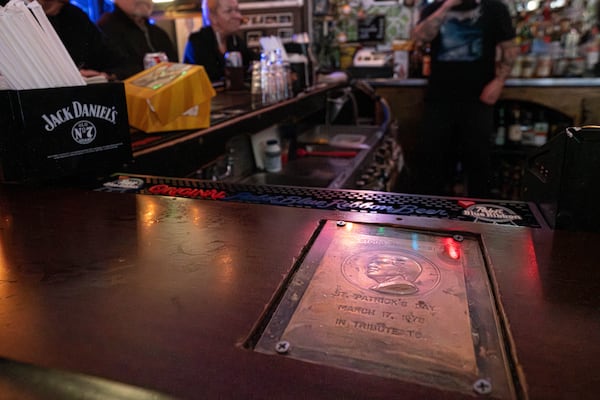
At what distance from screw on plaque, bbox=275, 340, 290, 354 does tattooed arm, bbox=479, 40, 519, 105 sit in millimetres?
3352

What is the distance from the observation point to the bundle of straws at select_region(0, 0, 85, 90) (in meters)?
1.03

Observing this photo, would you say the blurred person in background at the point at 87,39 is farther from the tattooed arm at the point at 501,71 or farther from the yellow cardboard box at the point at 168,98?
the tattooed arm at the point at 501,71

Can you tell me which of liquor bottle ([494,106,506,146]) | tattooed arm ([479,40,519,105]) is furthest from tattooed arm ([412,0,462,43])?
liquor bottle ([494,106,506,146])

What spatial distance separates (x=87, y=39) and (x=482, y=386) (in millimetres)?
2929

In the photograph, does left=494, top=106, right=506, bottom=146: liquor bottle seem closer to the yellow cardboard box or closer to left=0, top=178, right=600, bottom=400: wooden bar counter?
the yellow cardboard box

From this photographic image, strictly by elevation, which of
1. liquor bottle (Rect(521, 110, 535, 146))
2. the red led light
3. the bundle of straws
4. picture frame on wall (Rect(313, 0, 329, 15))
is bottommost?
liquor bottle (Rect(521, 110, 535, 146))

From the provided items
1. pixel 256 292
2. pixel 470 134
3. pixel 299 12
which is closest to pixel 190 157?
pixel 256 292

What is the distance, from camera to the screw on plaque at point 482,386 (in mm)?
454

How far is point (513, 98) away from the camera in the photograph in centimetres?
427

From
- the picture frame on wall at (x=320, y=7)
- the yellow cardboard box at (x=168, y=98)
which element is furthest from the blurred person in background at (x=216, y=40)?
the yellow cardboard box at (x=168, y=98)

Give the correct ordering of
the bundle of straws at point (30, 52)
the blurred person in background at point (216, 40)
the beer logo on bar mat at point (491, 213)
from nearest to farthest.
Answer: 1. the beer logo on bar mat at point (491, 213)
2. the bundle of straws at point (30, 52)
3. the blurred person in background at point (216, 40)

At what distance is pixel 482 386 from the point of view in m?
0.46

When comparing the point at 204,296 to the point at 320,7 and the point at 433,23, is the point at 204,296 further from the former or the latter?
A: the point at 320,7

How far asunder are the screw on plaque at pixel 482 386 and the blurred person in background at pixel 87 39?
7.95 ft
